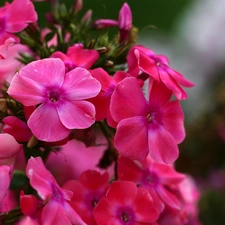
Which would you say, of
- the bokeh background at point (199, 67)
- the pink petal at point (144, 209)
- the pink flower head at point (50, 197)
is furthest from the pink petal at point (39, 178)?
the bokeh background at point (199, 67)

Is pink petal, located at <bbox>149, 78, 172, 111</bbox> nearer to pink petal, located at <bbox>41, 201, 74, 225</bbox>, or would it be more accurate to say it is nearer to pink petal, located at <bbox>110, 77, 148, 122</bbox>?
pink petal, located at <bbox>110, 77, 148, 122</bbox>

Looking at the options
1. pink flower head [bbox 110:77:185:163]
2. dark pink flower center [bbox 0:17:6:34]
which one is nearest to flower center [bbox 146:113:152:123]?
pink flower head [bbox 110:77:185:163]

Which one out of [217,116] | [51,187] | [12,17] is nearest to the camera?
[51,187]

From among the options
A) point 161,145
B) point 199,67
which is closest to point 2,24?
point 161,145

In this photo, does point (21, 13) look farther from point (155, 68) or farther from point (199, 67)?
point (199, 67)

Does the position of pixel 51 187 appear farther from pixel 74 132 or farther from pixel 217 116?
pixel 217 116

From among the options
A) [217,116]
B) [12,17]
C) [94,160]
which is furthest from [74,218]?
[217,116]

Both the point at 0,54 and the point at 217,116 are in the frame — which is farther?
the point at 217,116

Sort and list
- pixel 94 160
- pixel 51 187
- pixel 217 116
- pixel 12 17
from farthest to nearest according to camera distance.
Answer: pixel 217 116
pixel 94 160
pixel 12 17
pixel 51 187
